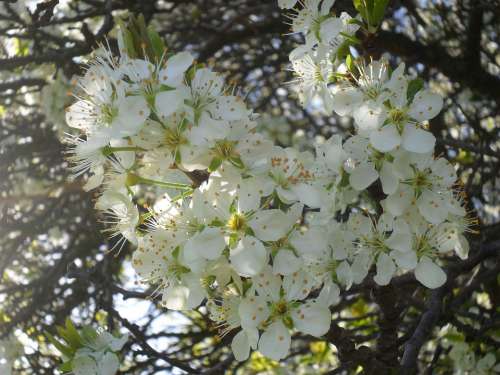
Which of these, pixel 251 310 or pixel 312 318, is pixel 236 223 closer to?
pixel 251 310

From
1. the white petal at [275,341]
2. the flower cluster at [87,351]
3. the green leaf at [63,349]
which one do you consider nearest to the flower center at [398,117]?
the white petal at [275,341]

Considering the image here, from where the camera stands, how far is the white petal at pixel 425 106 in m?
1.94

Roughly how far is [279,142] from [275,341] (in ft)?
12.4

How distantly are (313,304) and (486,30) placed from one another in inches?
149

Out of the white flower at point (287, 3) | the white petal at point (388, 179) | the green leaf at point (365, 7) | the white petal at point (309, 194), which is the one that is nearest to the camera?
the white petal at point (309, 194)

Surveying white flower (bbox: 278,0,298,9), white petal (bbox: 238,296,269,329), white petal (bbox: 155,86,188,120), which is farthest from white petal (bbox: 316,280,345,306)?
white flower (bbox: 278,0,298,9)

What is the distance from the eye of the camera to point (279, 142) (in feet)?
17.9

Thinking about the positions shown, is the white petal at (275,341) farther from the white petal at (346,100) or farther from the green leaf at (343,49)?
the green leaf at (343,49)

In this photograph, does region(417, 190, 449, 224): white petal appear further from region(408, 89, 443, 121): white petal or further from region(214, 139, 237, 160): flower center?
region(214, 139, 237, 160): flower center

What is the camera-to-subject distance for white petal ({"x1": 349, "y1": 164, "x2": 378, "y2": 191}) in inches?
76.2

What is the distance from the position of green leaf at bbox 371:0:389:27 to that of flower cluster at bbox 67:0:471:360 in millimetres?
157

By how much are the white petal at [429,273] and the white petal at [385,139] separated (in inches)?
16.1

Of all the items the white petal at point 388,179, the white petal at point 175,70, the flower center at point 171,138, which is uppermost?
Answer: the white petal at point 175,70

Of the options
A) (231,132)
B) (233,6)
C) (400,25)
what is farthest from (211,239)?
(400,25)
